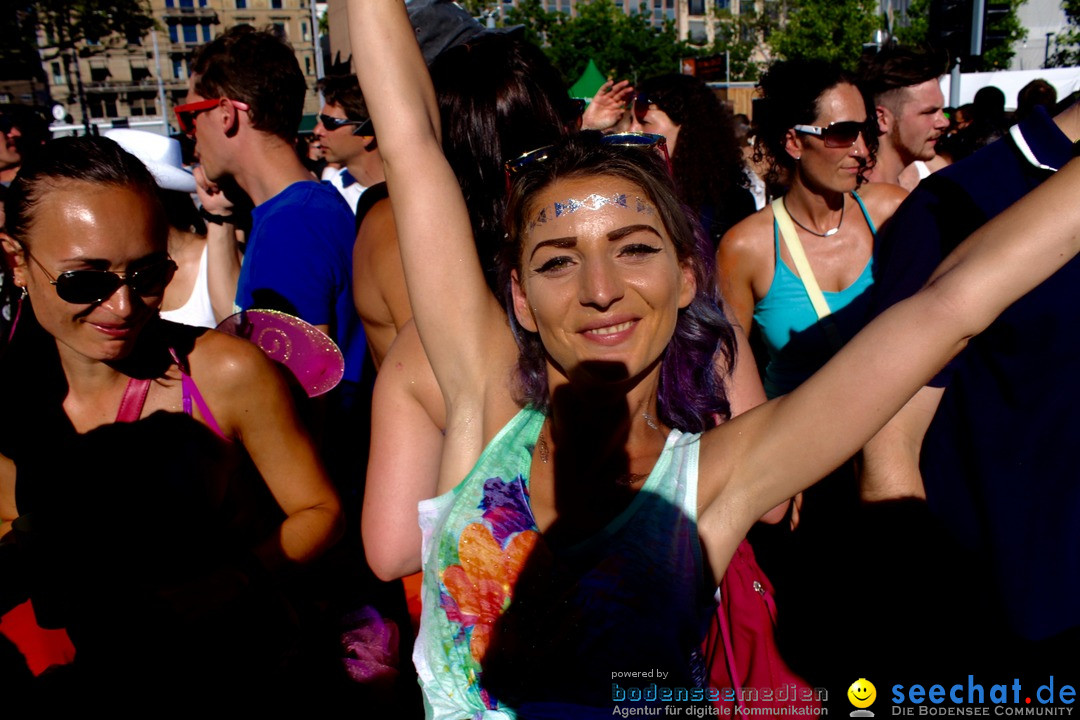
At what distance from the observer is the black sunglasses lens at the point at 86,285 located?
1.92 metres

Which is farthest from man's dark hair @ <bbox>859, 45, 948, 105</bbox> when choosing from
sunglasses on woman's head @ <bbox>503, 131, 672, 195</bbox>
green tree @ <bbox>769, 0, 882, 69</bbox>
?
green tree @ <bbox>769, 0, 882, 69</bbox>

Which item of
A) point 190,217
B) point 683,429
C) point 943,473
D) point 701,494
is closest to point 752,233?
point 943,473

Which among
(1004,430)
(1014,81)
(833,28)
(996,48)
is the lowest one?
(1004,430)

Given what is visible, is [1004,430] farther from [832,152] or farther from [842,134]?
[842,134]

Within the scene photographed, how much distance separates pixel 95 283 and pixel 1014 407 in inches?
91.1

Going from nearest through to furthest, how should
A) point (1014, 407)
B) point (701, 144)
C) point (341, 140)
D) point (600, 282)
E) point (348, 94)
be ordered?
point (600, 282) < point (1014, 407) < point (348, 94) < point (341, 140) < point (701, 144)

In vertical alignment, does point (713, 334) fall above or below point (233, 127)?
below

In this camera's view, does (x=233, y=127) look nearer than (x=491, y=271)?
No

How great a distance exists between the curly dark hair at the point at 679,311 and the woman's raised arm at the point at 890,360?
0.27 metres

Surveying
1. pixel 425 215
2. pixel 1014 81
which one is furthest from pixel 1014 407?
pixel 1014 81

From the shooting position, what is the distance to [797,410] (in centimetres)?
154

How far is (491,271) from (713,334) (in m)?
0.62

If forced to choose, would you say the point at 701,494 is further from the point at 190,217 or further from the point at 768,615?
the point at 190,217

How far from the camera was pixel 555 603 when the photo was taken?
1558mm
